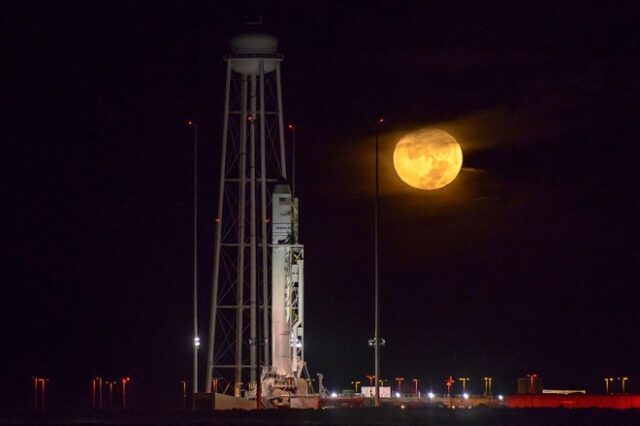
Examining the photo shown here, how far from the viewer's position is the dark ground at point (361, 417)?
54.4 m

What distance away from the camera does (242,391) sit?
302 feet

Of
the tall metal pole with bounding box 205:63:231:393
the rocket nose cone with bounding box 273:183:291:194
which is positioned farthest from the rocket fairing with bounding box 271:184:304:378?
the tall metal pole with bounding box 205:63:231:393

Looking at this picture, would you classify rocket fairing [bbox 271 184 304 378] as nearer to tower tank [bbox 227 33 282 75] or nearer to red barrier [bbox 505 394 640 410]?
tower tank [bbox 227 33 282 75]

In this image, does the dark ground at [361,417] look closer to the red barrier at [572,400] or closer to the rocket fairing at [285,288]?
the rocket fairing at [285,288]

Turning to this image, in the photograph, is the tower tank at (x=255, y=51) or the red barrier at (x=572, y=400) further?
the tower tank at (x=255, y=51)

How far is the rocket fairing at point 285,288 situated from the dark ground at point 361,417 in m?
23.9

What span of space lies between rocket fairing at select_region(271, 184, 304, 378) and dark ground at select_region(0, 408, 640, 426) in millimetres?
23891

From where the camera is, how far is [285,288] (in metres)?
88.7

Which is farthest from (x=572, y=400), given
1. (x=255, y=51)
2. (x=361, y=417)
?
(x=361, y=417)

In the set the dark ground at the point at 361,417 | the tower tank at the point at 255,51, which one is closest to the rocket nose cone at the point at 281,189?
the tower tank at the point at 255,51

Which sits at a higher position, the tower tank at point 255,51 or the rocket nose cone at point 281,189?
the tower tank at point 255,51

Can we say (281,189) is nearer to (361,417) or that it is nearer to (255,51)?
(255,51)

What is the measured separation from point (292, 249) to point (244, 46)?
42.7 ft

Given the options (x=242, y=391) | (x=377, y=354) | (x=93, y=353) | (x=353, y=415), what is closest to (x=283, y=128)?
(x=242, y=391)
